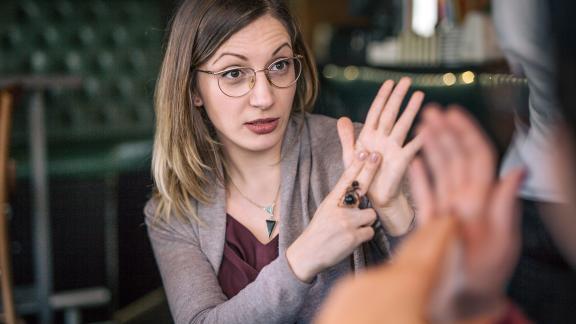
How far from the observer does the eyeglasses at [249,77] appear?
1217mm

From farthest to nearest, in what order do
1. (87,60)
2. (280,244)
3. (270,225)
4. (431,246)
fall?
(87,60)
(270,225)
(280,244)
(431,246)

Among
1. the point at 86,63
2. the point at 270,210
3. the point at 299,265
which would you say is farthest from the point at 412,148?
the point at 86,63

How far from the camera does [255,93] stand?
1207 mm

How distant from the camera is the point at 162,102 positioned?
1.35m

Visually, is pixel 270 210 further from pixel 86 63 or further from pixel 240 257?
pixel 86 63

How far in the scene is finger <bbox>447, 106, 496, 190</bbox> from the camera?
58 cm

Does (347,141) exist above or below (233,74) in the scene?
below

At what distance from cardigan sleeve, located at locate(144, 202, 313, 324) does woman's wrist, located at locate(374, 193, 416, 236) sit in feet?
0.45

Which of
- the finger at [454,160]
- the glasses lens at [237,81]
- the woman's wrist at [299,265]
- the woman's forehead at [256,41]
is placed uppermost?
the woman's forehead at [256,41]

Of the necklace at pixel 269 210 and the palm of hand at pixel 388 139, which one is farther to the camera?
the necklace at pixel 269 210

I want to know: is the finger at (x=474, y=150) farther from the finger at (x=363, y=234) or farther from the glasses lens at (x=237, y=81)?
the glasses lens at (x=237, y=81)

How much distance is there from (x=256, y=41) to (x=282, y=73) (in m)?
0.07

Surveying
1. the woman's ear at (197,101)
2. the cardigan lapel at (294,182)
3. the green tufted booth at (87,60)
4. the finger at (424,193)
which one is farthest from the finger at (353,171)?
the green tufted booth at (87,60)

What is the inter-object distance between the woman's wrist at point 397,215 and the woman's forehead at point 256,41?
1.08ft
